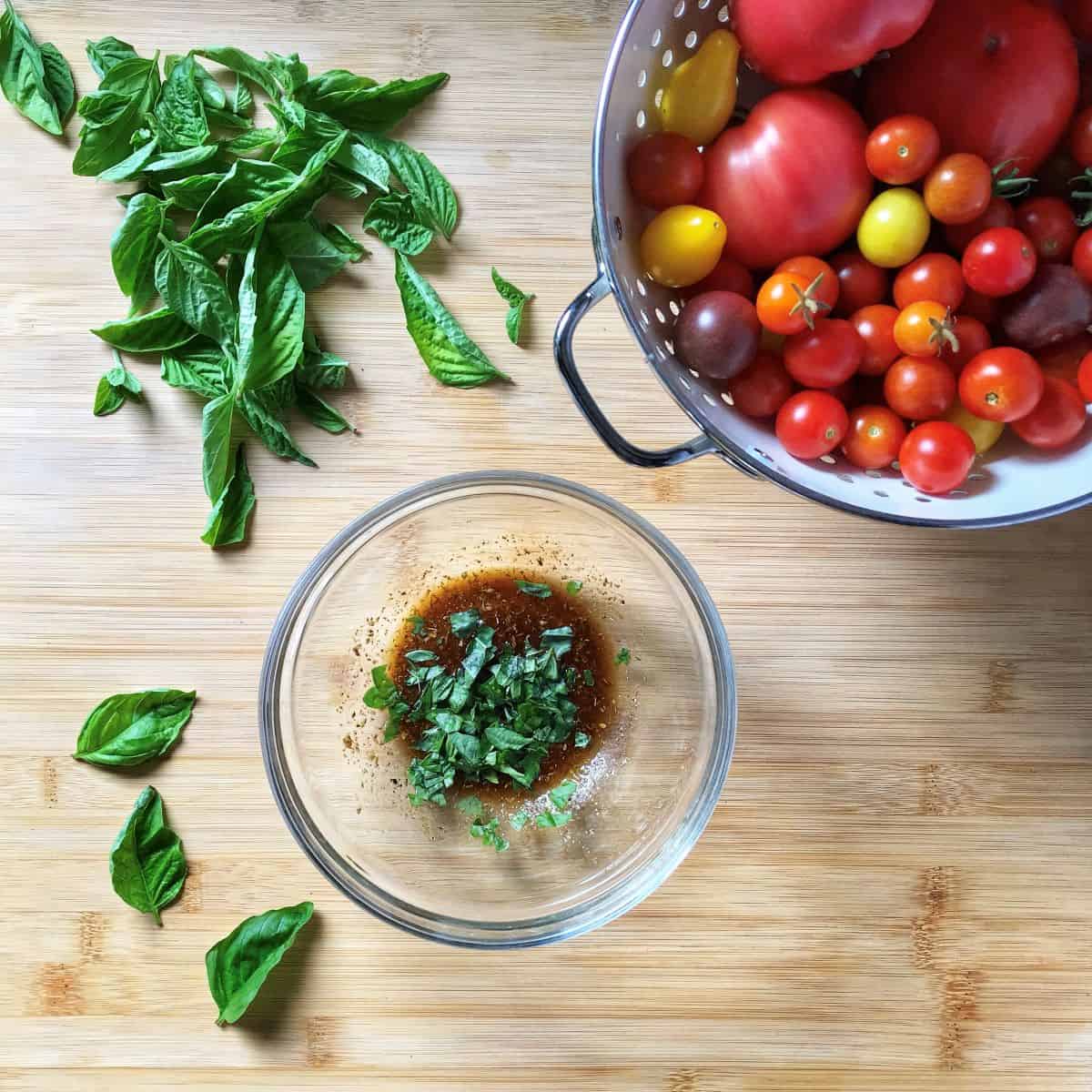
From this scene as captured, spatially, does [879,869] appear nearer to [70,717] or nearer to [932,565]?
[932,565]

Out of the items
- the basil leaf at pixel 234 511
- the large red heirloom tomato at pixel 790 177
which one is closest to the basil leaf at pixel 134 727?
the basil leaf at pixel 234 511

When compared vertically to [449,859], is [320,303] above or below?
above

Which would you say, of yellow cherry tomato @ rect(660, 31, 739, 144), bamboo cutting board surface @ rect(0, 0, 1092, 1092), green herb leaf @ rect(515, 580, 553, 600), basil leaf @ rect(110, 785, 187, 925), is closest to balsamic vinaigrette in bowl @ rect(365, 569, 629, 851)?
green herb leaf @ rect(515, 580, 553, 600)

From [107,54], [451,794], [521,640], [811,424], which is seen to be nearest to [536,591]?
[521,640]

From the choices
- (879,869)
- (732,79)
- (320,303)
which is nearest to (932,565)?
(879,869)

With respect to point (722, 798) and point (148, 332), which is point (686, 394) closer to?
point (722, 798)

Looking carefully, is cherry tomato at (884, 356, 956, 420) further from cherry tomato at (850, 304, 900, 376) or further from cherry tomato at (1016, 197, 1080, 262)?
cherry tomato at (1016, 197, 1080, 262)

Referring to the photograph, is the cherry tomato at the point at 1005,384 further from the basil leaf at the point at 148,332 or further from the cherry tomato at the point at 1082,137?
the basil leaf at the point at 148,332
